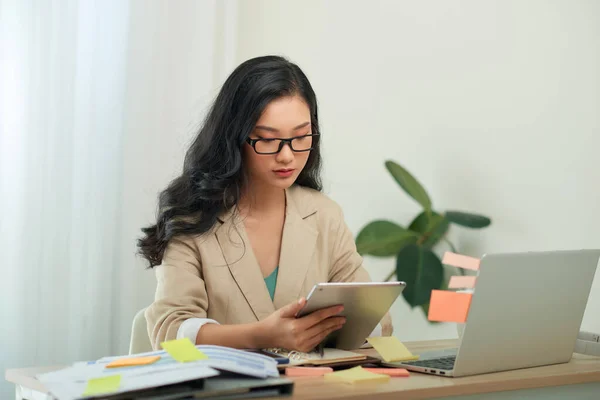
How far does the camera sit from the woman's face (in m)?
1.79

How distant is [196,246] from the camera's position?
75.2 inches

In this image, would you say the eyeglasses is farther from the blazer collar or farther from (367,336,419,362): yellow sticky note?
(367,336,419,362): yellow sticky note

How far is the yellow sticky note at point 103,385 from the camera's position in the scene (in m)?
1.09

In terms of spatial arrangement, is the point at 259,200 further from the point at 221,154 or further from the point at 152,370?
the point at 152,370

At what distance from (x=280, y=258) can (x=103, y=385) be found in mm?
889

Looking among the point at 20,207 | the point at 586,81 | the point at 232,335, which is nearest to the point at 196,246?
the point at 232,335

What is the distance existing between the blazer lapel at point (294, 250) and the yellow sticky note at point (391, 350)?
35cm

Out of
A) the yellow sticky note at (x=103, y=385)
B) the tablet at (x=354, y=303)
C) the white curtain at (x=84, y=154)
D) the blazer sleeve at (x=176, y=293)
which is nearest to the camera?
the yellow sticky note at (x=103, y=385)

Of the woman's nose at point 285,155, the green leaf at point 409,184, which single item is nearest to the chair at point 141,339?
the woman's nose at point 285,155

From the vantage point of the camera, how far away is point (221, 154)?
1938 mm

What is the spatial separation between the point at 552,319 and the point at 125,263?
2.02m

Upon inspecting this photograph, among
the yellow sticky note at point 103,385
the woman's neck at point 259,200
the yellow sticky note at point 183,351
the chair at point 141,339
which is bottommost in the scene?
the chair at point 141,339

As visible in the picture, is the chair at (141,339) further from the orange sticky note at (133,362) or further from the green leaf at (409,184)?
the green leaf at (409,184)

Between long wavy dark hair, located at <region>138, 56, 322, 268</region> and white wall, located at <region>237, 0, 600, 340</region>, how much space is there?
1.47 m
